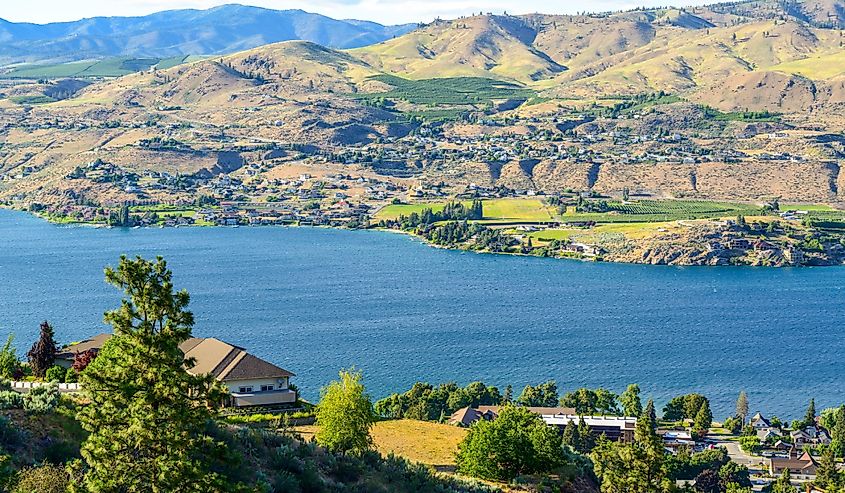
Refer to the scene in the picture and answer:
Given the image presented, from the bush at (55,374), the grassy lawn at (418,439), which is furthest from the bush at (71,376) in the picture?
the grassy lawn at (418,439)

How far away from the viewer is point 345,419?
91.7ft

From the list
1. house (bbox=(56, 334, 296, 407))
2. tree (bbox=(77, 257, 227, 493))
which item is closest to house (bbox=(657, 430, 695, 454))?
house (bbox=(56, 334, 296, 407))

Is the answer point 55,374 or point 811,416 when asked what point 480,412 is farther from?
point 55,374

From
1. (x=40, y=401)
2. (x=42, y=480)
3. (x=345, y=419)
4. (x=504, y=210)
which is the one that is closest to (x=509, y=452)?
(x=345, y=419)

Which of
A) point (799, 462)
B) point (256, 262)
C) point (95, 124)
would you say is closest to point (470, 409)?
point (799, 462)

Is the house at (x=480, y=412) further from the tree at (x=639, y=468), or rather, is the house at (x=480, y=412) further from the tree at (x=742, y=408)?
the tree at (x=639, y=468)

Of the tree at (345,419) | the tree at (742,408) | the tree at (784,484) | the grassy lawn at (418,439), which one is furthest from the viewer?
the tree at (742,408)

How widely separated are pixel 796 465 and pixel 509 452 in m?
29.2

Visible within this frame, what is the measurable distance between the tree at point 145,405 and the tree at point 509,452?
11.6 metres

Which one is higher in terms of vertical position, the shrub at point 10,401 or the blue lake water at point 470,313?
the shrub at point 10,401

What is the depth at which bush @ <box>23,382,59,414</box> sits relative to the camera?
805 inches

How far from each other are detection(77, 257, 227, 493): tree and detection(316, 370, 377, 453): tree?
427 inches

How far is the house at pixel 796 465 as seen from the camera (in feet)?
166

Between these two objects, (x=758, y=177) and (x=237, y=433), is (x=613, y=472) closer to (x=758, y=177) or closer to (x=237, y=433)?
(x=237, y=433)
